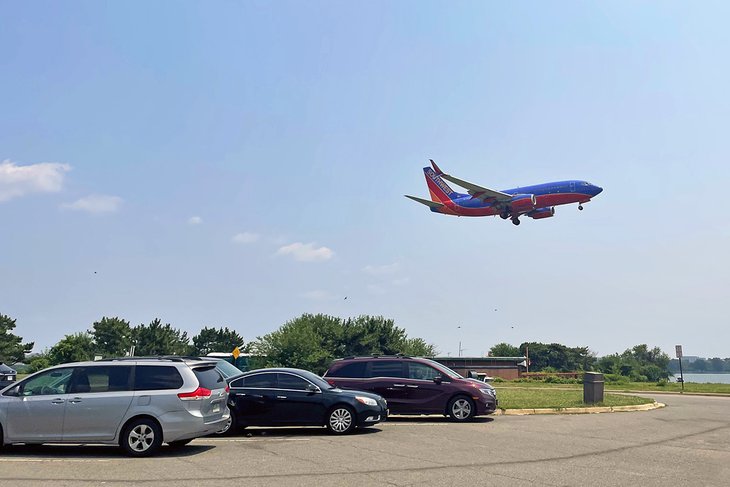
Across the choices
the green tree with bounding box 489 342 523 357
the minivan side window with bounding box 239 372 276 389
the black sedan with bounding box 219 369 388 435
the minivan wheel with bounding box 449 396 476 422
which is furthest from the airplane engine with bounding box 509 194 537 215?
the green tree with bounding box 489 342 523 357

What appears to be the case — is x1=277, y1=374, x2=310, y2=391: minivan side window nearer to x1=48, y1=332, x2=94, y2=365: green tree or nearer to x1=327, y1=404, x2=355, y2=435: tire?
x1=327, y1=404, x2=355, y2=435: tire

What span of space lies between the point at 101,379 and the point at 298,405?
4.46 meters

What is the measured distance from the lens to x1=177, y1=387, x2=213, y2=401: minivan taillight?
11.1 m

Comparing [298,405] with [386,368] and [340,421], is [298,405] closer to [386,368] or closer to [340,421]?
[340,421]

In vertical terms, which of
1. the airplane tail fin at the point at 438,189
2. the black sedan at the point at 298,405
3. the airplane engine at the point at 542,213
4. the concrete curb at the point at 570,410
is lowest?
the concrete curb at the point at 570,410

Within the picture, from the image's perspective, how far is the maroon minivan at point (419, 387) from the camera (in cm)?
1681

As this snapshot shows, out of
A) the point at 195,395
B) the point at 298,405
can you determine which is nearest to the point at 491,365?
the point at 298,405

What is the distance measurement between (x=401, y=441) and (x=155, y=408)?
479 cm

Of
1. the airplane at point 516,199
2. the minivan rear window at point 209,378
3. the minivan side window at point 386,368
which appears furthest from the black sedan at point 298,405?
the airplane at point 516,199

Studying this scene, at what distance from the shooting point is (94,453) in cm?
1155

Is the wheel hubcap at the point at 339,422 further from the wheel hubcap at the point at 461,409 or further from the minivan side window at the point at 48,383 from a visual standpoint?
the minivan side window at the point at 48,383

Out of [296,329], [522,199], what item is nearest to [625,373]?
[296,329]

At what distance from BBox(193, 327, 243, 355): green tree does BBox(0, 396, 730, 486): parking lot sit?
308 feet

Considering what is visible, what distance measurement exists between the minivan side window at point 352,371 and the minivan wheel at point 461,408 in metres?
2.47
